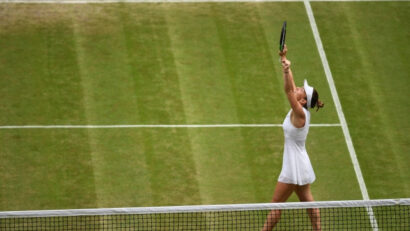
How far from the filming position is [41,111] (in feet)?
A: 46.6

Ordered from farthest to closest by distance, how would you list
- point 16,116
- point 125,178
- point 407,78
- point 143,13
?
1. point 143,13
2. point 407,78
3. point 16,116
4. point 125,178

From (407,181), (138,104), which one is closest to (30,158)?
(138,104)

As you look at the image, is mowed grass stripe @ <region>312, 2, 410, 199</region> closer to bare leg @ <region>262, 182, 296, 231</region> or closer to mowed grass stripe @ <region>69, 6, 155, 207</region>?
bare leg @ <region>262, 182, 296, 231</region>

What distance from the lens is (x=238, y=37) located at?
16.3 m

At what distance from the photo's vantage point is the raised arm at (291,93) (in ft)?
33.7

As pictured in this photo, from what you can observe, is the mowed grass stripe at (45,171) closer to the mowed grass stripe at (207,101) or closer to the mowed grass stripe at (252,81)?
the mowed grass stripe at (207,101)

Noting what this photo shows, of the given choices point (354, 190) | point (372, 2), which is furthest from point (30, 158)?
point (372, 2)

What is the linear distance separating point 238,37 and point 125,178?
179 inches


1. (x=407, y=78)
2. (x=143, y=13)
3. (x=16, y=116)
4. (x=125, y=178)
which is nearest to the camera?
(x=125, y=178)

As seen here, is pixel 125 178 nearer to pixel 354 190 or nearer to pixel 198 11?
pixel 354 190

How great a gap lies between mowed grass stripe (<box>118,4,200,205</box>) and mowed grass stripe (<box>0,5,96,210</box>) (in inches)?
39.3

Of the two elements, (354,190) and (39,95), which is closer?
(354,190)

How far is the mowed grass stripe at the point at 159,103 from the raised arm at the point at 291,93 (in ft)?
8.47

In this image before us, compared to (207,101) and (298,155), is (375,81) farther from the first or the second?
(298,155)
